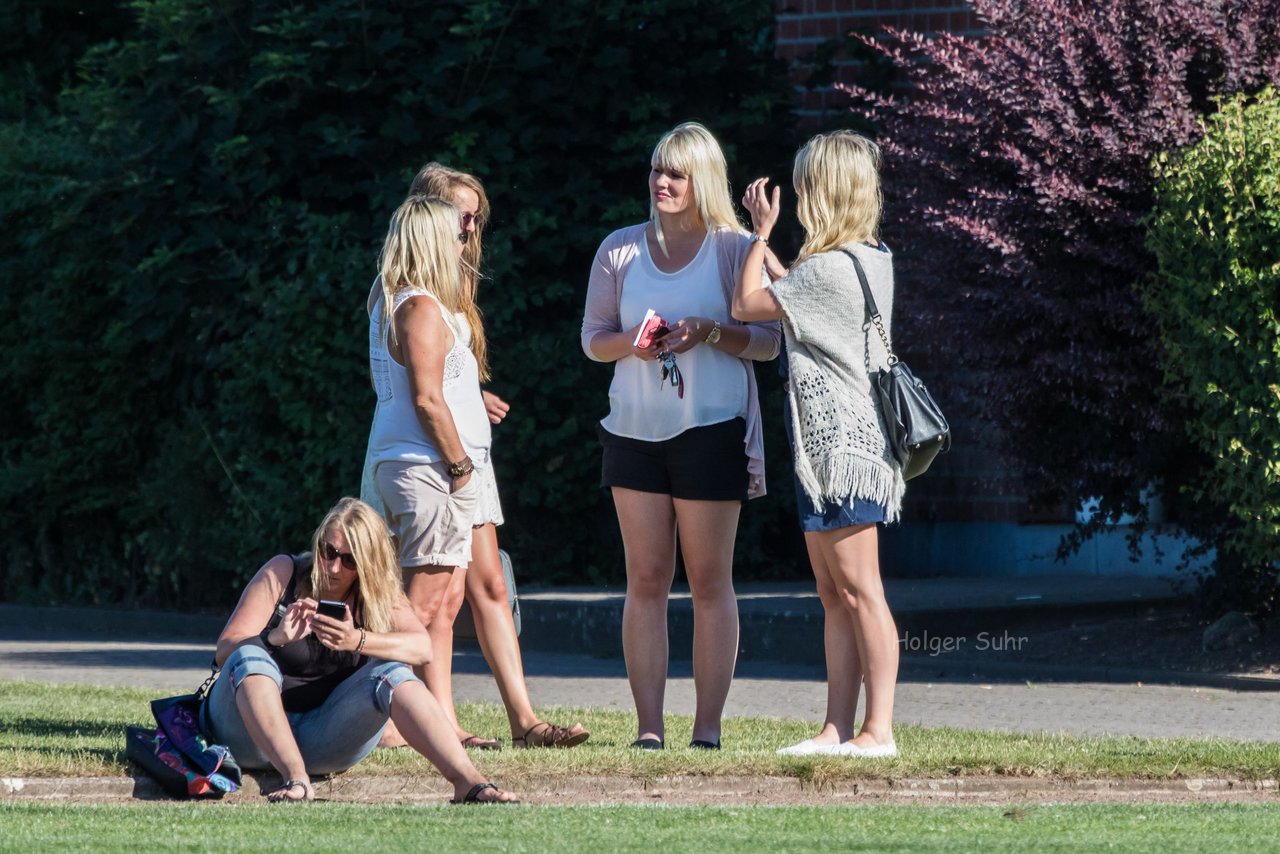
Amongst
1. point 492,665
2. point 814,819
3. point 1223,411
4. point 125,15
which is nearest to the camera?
point 814,819

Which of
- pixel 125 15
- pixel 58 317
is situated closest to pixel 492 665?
pixel 58 317

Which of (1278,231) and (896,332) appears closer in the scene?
(1278,231)

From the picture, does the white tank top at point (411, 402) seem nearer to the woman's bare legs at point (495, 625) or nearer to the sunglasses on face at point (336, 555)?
the woman's bare legs at point (495, 625)

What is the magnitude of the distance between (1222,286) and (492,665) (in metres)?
Answer: 3.70

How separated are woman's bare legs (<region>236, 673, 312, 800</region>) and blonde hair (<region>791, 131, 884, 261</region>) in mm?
2137

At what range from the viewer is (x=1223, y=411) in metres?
9.05

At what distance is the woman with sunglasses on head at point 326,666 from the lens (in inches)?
241

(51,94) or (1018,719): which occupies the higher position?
(51,94)

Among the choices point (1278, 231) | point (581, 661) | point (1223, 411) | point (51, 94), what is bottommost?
point (581, 661)

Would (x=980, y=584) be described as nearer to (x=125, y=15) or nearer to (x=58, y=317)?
(x=58, y=317)

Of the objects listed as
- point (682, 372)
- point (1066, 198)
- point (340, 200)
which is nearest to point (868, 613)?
point (682, 372)

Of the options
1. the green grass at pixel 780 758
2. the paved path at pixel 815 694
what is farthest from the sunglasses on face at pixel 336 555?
the paved path at pixel 815 694

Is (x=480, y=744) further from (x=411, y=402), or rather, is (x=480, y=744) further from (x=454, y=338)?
(x=454, y=338)

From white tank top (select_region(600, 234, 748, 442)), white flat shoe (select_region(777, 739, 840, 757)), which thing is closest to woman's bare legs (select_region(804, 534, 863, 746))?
white flat shoe (select_region(777, 739, 840, 757))
